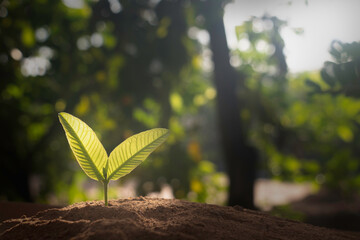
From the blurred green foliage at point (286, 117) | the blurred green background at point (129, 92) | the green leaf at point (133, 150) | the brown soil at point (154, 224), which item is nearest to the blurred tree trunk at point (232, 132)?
the blurred green background at point (129, 92)

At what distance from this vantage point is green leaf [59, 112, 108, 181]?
3.84 feet

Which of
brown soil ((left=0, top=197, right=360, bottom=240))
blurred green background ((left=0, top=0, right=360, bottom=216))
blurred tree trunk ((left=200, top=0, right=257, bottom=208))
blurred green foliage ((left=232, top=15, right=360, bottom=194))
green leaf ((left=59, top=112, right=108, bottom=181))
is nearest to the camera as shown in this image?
brown soil ((left=0, top=197, right=360, bottom=240))

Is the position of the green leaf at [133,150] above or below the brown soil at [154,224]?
above

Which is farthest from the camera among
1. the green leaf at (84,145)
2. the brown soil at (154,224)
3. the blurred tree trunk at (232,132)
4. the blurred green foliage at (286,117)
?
the blurred green foliage at (286,117)

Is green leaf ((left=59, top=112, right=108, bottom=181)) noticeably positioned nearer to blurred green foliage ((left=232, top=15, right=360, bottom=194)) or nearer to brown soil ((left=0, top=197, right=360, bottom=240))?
brown soil ((left=0, top=197, right=360, bottom=240))

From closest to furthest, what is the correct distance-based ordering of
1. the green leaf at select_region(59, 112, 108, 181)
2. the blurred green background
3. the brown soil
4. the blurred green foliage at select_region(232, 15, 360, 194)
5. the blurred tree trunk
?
1. the brown soil
2. the green leaf at select_region(59, 112, 108, 181)
3. the blurred tree trunk
4. the blurred green background
5. the blurred green foliage at select_region(232, 15, 360, 194)

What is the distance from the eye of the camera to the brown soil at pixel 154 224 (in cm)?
93

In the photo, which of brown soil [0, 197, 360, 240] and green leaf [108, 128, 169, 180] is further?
green leaf [108, 128, 169, 180]

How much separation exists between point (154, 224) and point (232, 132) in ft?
7.31

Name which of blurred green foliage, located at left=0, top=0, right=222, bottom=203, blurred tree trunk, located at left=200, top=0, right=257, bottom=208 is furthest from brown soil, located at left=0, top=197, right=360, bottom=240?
blurred green foliage, located at left=0, top=0, right=222, bottom=203

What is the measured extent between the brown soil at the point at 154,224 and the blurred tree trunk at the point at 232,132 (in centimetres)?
183

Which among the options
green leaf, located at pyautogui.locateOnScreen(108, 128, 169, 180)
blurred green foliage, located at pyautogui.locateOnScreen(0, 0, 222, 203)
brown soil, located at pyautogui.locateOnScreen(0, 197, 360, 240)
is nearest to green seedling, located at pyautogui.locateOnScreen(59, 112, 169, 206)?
green leaf, located at pyautogui.locateOnScreen(108, 128, 169, 180)

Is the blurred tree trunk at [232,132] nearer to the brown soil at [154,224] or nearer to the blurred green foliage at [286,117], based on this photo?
the blurred green foliage at [286,117]

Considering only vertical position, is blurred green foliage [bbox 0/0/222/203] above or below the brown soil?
above
